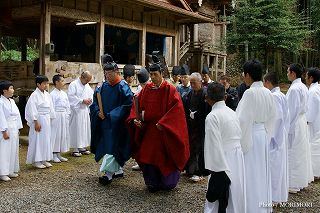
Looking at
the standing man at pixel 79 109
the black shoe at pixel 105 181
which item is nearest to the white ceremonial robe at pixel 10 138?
the black shoe at pixel 105 181

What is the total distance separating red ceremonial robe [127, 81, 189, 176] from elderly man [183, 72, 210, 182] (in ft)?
3.07

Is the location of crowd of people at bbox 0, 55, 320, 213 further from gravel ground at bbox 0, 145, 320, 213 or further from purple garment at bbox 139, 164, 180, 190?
gravel ground at bbox 0, 145, 320, 213

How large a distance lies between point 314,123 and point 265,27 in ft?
53.9

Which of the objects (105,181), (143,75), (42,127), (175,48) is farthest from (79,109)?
(175,48)

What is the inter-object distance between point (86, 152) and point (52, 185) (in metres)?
2.73

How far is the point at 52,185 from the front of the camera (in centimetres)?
610

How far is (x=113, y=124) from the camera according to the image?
237 inches

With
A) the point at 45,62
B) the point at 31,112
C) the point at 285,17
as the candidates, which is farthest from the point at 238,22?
the point at 31,112

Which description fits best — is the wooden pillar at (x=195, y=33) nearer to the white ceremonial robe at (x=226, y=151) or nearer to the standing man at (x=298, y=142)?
the standing man at (x=298, y=142)

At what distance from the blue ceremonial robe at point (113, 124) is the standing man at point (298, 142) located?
2.67 m

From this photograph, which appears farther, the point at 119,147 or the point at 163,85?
the point at 119,147

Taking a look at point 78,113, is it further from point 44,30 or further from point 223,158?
point 223,158

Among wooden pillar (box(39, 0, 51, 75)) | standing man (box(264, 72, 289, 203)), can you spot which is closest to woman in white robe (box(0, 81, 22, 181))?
wooden pillar (box(39, 0, 51, 75))

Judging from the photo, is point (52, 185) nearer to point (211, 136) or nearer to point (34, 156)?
point (34, 156)
